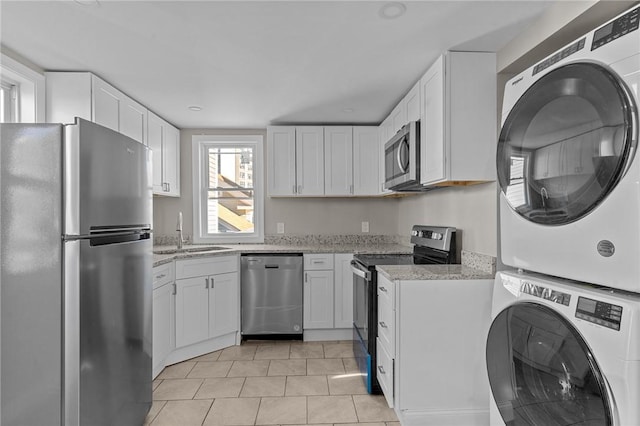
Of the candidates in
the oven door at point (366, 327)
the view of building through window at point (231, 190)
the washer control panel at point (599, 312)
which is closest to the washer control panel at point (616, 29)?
the washer control panel at point (599, 312)

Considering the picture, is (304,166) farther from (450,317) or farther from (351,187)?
(450,317)

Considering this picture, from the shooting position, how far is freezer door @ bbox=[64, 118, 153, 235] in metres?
1.51

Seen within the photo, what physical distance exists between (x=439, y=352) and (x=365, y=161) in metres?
2.31

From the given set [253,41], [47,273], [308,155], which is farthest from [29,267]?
[308,155]

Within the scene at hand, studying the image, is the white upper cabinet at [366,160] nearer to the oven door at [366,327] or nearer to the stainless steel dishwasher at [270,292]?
the stainless steel dishwasher at [270,292]

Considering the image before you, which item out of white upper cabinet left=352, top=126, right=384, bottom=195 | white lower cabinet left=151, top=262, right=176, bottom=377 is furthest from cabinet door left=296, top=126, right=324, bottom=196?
A: white lower cabinet left=151, top=262, right=176, bottom=377

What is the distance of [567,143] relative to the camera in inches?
50.2

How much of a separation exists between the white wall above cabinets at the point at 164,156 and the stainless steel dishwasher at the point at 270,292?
1.08 m

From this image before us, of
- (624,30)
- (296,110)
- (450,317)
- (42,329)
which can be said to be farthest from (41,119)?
(624,30)

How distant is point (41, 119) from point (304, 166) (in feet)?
7.39

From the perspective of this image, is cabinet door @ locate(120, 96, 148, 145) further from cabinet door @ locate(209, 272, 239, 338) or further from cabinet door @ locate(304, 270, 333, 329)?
cabinet door @ locate(304, 270, 333, 329)

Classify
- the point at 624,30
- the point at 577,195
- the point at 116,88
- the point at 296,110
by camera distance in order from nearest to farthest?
the point at 624,30, the point at 577,195, the point at 116,88, the point at 296,110

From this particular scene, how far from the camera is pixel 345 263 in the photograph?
369 centimetres

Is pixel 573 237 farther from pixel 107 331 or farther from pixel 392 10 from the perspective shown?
pixel 107 331
